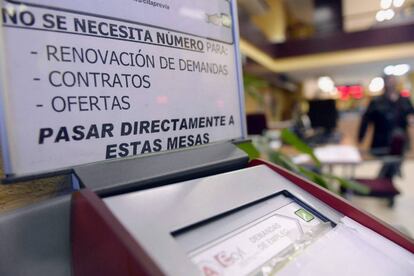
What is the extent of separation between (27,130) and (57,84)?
7cm

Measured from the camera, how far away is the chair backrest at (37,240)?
1.29 feet

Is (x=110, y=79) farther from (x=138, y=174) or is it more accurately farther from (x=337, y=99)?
(x=337, y=99)

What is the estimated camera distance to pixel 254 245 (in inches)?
15.7

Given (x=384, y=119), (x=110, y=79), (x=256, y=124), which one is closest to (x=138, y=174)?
(x=110, y=79)

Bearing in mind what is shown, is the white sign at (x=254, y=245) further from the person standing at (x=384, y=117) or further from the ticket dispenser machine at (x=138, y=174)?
the person standing at (x=384, y=117)

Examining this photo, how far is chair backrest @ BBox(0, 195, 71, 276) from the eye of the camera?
394 mm

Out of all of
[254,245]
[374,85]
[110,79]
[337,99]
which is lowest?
[254,245]

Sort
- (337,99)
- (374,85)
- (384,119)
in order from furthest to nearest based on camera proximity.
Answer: (374,85)
(337,99)
(384,119)

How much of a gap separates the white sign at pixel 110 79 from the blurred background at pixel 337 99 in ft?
2.37

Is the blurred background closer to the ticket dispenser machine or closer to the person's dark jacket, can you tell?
the person's dark jacket

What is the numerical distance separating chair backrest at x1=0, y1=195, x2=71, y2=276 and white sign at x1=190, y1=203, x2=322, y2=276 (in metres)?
0.20

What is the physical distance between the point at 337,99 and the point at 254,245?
18.0 feet

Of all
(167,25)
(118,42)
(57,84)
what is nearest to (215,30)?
Result: (167,25)

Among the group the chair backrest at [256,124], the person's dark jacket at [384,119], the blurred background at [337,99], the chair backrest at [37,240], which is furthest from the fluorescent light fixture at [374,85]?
the chair backrest at [37,240]
